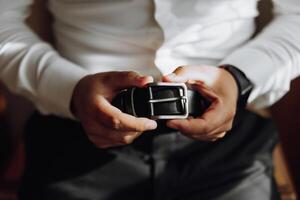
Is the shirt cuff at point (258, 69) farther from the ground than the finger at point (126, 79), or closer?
closer

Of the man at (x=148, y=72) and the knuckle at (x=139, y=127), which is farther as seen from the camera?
the man at (x=148, y=72)

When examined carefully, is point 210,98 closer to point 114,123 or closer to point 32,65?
point 114,123

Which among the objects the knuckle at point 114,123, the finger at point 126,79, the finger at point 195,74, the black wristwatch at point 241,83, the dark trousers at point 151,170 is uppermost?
the finger at point 126,79

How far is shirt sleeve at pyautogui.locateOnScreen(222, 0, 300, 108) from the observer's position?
0.68 m

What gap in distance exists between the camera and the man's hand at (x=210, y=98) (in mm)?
561

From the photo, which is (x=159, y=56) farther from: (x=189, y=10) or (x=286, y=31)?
(x=286, y=31)

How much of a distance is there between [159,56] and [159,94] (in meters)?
0.15

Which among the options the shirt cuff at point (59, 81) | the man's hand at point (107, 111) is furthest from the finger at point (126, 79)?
the shirt cuff at point (59, 81)

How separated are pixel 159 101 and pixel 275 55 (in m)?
0.23

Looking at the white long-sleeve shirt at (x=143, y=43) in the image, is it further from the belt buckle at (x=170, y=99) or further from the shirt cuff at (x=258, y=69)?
the belt buckle at (x=170, y=99)

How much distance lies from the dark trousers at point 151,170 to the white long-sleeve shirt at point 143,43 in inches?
2.7

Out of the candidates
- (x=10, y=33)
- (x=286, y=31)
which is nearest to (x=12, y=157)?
(x=10, y=33)

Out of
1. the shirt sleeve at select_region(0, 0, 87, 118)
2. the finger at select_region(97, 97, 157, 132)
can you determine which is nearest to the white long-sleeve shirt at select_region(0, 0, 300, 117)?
the shirt sleeve at select_region(0, 0, 87, 118)

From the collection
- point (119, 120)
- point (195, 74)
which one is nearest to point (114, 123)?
point (119, 120)
